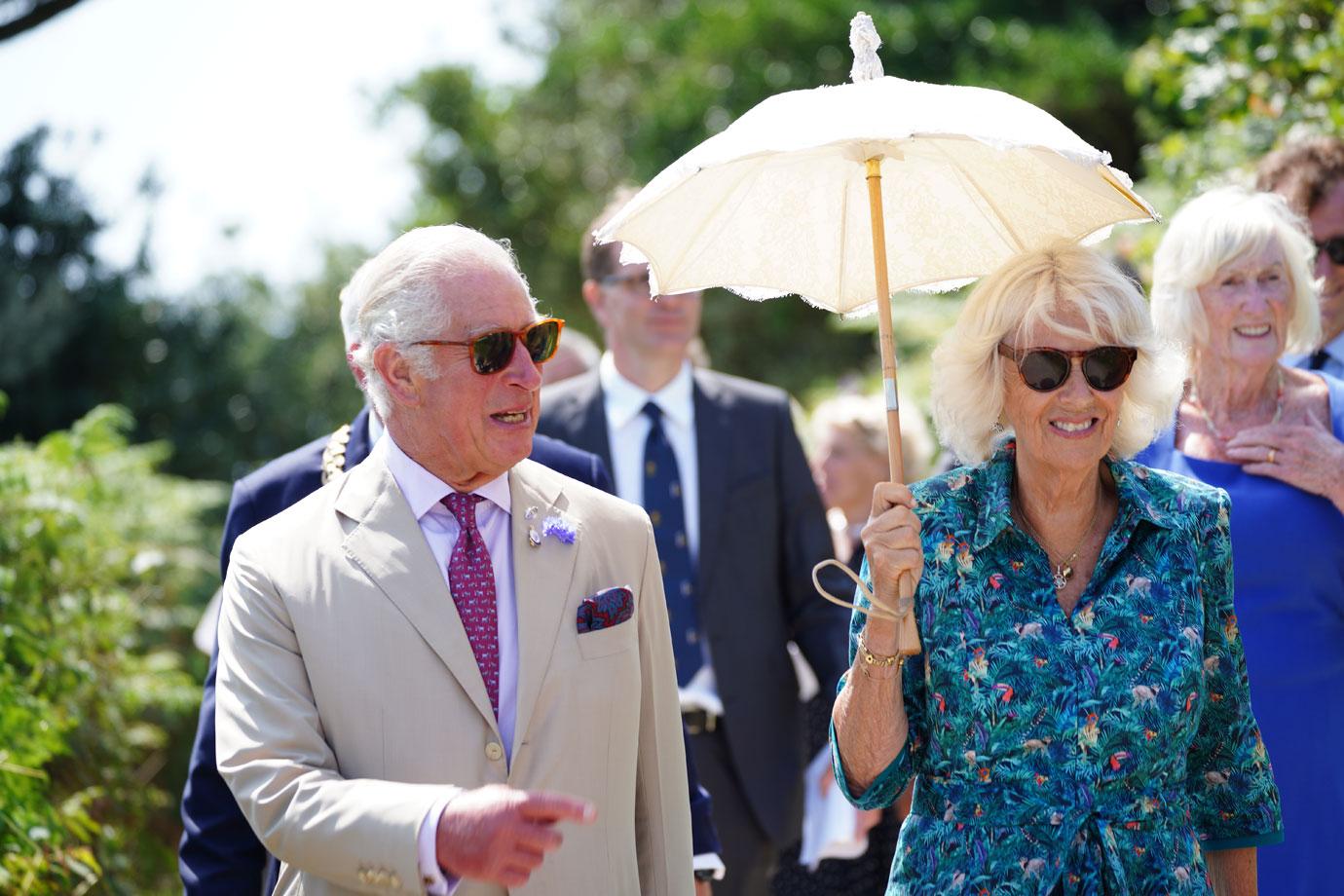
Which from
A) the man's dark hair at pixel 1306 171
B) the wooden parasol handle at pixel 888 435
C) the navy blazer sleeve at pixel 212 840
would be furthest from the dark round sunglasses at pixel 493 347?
the man's dark hair at pixel 1306 171

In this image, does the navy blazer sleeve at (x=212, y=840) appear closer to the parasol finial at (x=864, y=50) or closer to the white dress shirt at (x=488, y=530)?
the white dress shirt at (x=488, y=530)

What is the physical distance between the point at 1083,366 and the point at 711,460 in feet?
7.41

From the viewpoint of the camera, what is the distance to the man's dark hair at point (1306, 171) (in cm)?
507

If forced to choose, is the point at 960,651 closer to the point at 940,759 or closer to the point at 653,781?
the point at 940,759

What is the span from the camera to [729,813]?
5305 millimetres

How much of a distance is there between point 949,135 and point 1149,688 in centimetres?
119

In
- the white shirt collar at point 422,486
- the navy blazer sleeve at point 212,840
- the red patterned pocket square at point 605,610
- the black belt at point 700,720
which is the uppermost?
the white shirt collar at point 422,486

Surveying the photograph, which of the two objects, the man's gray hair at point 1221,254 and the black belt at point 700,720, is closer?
the man's gray hair at point 1221,254

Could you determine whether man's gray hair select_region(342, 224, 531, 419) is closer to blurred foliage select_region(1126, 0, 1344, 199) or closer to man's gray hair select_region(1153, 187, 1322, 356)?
man's gray hair select_region(1153, 187, 1322, 356)

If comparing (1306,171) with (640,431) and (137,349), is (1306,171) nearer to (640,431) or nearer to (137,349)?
(640,431)

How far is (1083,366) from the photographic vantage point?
3375mm

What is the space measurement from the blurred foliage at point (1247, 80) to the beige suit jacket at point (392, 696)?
3824 millimetres

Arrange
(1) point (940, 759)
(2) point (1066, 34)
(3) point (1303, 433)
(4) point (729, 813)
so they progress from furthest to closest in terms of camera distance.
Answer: (2) point (1066, 34), (4) point (729, 813), (3) point (1303, 433), (1) point (940, 759)

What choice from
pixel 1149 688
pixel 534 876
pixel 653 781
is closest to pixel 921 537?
pixel 1149 688
